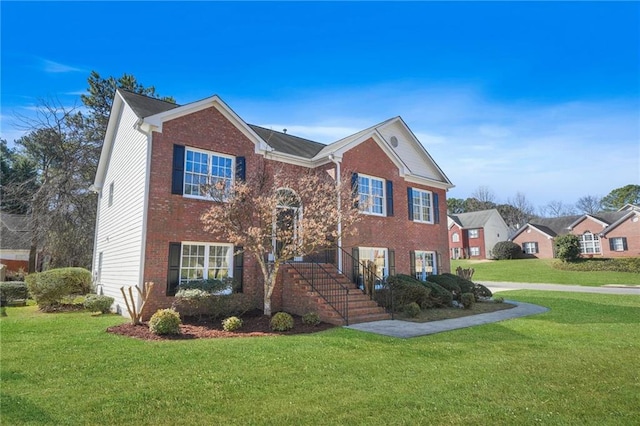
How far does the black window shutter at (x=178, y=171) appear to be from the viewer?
12000 millimetres

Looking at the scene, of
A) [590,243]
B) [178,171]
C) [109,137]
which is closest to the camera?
[178,171]

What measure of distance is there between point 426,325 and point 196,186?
875 centimetres

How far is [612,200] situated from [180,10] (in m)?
84.9

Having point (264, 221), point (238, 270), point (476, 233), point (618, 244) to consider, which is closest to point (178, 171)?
point (264, 221)

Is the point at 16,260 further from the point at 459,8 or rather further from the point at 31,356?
the point at 459,8

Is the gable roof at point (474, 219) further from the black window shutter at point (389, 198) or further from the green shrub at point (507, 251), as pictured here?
the black window shutter at point (389, 198)

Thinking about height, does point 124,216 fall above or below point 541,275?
above

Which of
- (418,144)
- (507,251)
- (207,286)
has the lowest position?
(207,286)

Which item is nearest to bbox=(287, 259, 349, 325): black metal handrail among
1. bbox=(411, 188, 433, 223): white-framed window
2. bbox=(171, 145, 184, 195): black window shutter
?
bbox=(171, 145, 184, 195): black window shutter

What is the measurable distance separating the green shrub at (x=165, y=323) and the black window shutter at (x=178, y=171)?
14.4 ft

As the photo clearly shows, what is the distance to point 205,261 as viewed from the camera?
40.7 feet

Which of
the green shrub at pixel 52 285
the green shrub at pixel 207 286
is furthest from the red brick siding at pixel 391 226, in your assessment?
the green shrub at pixel 52 285

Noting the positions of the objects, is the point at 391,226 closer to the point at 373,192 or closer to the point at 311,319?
the point at 373,192

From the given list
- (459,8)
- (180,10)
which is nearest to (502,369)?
(459,8)
